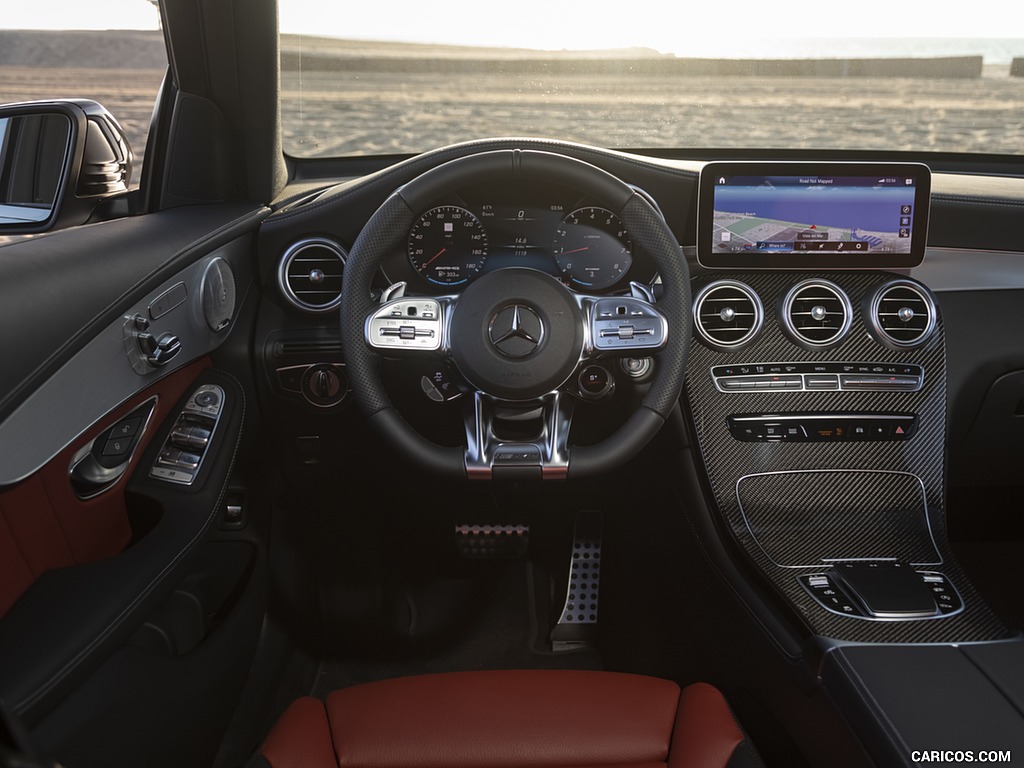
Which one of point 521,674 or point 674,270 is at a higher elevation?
point 674,270

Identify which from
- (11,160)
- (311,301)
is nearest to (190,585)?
(311,301)

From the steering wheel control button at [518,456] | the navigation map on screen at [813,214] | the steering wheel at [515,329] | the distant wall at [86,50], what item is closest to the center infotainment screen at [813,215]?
the navigation map on screen at [813,214]

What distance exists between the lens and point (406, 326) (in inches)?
64.4

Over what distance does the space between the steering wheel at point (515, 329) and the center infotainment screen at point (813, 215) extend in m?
0.31

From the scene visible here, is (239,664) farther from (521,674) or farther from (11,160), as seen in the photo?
(11,160)

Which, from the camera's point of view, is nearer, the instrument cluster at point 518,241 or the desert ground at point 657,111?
the instrument cluster at point 518,241

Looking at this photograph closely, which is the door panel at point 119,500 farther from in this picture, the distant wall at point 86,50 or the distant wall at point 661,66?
the distant wall at point 661,66

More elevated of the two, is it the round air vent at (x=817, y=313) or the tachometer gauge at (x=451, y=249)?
the tachometer gauge at (x=451, y=249)

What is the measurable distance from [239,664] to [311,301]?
80cm

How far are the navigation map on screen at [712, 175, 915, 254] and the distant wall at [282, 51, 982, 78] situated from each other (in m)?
0.63

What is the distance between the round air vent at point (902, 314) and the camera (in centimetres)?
201

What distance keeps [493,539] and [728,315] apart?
84 centimetres

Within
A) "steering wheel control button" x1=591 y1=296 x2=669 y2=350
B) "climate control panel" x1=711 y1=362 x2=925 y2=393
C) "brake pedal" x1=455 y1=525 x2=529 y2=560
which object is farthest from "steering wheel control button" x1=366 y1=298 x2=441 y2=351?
"brake pedal" x1=455 y1=525 x2=529 y2=560

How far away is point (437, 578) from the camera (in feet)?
8.14
